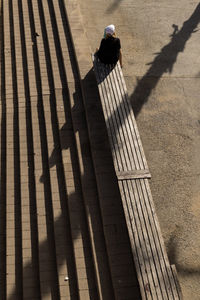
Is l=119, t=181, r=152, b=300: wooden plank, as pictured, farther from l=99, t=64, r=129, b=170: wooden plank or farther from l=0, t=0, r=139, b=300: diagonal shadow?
l=99, t=64, r=129, b=170: wooden plank

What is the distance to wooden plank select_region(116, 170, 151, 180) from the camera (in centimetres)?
534

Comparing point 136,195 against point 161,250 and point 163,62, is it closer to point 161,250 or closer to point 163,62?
point 161,250

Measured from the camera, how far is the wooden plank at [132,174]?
5.34m

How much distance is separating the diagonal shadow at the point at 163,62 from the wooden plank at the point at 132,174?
231cm

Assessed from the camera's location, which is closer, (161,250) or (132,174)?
(161,250)

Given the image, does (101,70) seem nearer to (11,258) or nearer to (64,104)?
(64,104)

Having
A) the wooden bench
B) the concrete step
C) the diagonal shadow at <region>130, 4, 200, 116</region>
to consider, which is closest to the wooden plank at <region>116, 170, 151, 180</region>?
the wooden bench

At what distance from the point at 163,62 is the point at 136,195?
193 inches

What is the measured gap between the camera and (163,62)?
8695mm

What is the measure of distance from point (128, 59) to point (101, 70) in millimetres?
1903

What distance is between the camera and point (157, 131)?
277 inches

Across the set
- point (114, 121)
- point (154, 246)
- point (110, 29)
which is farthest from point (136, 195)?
point (110, 29)

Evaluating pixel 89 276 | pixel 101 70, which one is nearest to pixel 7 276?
pixel 89 276

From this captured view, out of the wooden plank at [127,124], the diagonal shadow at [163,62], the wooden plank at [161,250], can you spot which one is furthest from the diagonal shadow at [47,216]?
the diagonal shadow at [163,62]
